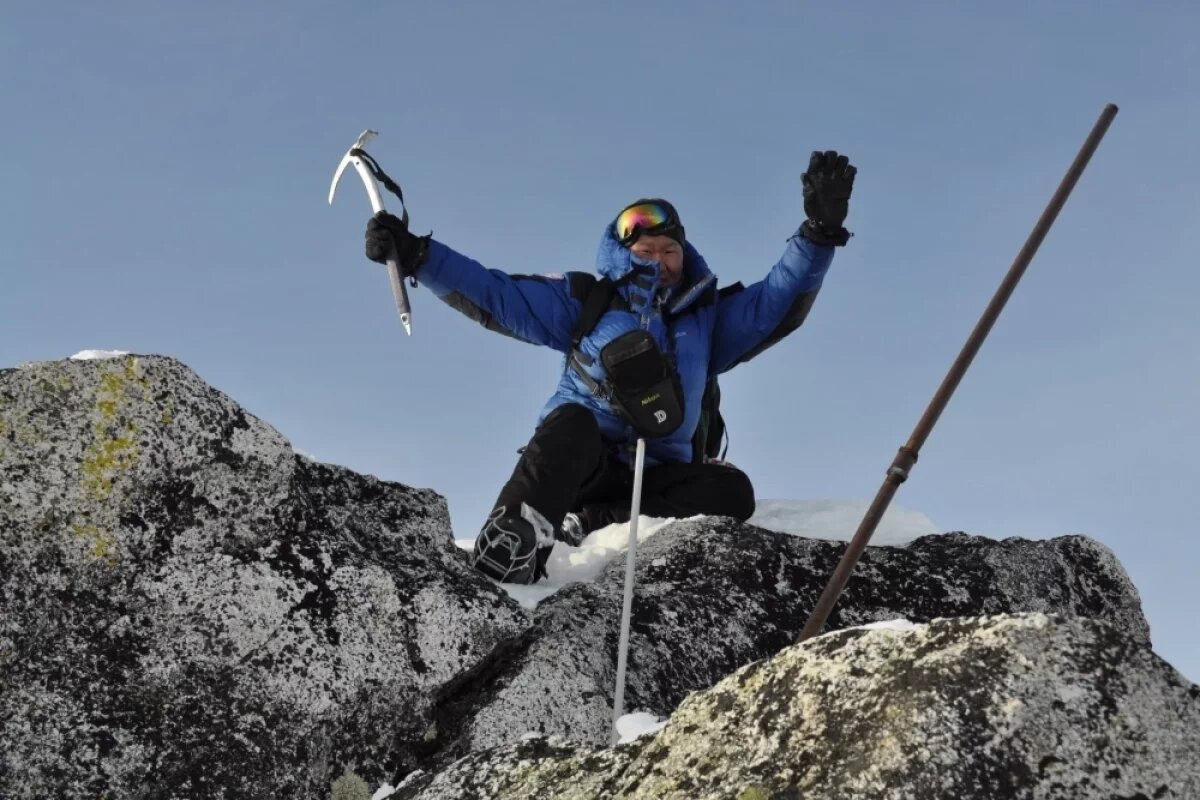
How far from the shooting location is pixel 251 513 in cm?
509

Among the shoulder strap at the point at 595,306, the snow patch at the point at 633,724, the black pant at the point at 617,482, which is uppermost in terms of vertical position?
the shoulder strap at the point at 595,306

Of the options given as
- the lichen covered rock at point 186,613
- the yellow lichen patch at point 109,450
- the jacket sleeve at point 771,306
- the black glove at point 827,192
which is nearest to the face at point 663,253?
the jacket sleeve at point 771,306

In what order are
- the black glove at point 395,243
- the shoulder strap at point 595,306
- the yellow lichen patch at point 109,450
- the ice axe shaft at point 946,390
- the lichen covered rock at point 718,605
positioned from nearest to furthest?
the ice axe shaft at point 946,390 → the yellow lichen patch at point 109,450 → the lichen covered rock at point 718,605 → the black glove at point 395,243 → the shoulder strap at point 595,306

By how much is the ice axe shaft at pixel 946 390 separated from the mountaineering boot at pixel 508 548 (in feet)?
6.19

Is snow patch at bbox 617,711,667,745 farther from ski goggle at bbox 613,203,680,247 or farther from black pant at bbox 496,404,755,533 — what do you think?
ski goggle at bbox 613,203,680,247

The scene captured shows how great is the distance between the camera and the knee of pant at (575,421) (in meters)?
6.83

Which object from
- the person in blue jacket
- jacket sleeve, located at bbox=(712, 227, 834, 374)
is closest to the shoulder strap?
the person in blue jacket

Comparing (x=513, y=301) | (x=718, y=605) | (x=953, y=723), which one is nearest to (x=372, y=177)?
(x=513, y=301)

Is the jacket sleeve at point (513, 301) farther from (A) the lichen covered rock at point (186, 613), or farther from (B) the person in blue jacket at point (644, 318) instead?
(A) the lichen covered rock at point (186, 613)

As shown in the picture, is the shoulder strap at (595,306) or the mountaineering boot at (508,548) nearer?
the mountaineering boot at (508,548)

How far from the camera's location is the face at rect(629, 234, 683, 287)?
753 cm

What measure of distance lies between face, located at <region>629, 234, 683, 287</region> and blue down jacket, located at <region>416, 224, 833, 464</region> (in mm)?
59

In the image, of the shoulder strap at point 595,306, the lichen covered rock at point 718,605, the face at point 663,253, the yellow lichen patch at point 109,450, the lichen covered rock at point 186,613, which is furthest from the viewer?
the face at point 663,253

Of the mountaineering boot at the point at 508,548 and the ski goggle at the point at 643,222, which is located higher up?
the ski goggle at the point at 643,222
